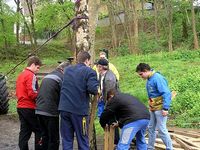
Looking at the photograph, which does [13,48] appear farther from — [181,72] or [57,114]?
[57,114]

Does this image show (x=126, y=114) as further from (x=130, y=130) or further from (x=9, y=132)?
(x=9, y=132)

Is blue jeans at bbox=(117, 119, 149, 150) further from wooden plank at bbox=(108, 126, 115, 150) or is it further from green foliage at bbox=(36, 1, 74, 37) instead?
green foliage at bbox=(36, 1, 74, 37)

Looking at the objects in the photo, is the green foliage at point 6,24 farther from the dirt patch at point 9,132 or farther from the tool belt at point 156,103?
the tool belt at point 156,103

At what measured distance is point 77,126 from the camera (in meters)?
7.06

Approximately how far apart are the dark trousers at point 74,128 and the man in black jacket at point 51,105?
49 cm

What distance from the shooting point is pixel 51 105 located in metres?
7.61

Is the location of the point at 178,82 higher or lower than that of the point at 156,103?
lower

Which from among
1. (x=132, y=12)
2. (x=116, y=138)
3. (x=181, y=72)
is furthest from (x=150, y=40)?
(x=116, y=138)

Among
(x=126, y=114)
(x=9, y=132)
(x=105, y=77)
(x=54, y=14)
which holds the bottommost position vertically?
(x=9, y=132)

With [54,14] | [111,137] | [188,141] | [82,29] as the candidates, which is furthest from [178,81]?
[54,14]

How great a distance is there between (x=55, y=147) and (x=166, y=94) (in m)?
2.24

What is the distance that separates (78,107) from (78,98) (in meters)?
0.15

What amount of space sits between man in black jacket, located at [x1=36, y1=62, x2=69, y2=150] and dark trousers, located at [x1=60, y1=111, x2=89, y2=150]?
0.49m

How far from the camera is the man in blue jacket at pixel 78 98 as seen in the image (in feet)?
23.0
